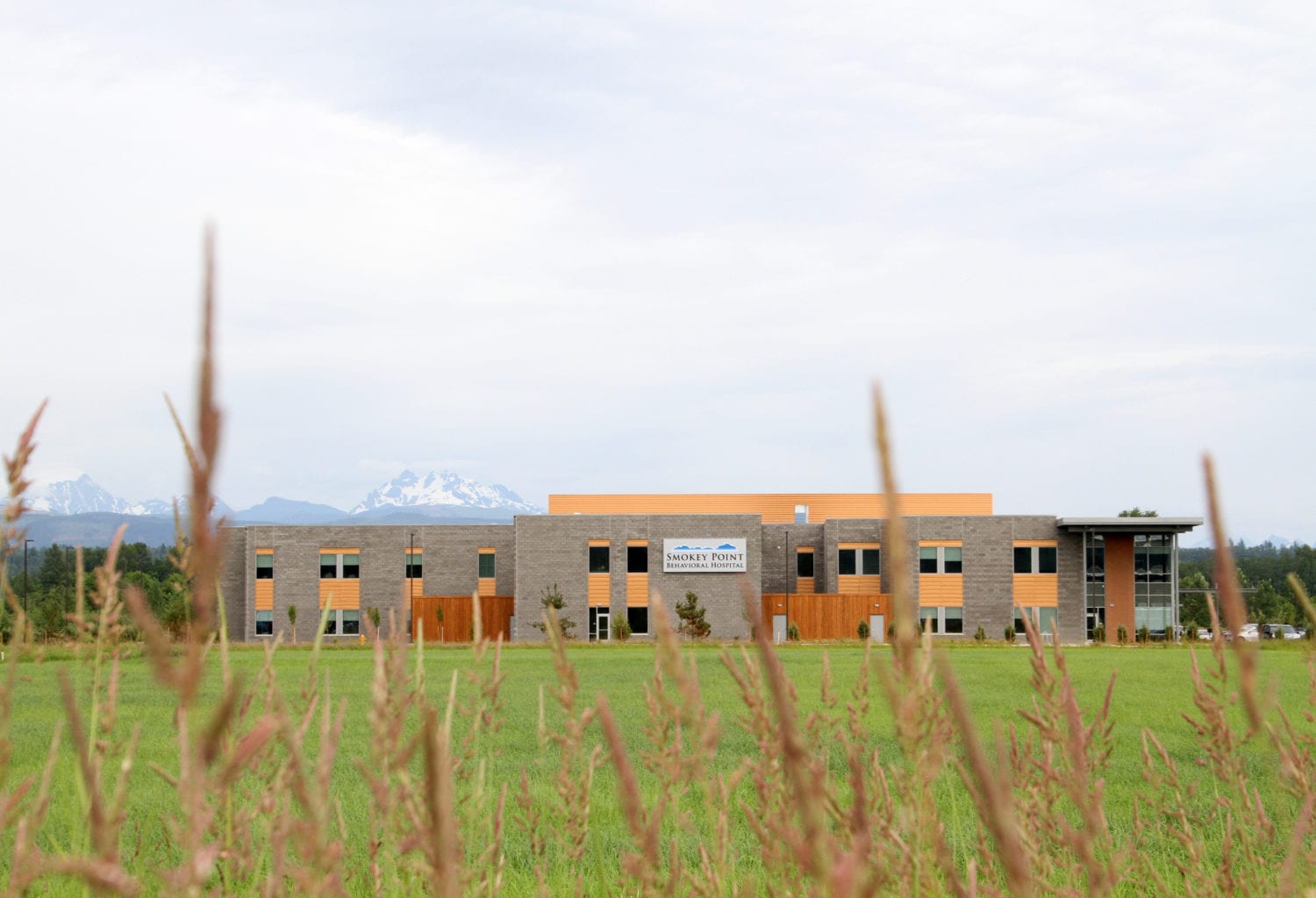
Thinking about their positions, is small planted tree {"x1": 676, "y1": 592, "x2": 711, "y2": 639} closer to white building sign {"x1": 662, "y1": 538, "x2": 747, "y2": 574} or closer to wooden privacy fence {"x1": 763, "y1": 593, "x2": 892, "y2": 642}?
white building sign {"x1": 662, "y1": 538, "x2": 747, "y2": 574}

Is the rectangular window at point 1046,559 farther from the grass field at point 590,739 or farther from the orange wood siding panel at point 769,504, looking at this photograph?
the grass field at point 590,739

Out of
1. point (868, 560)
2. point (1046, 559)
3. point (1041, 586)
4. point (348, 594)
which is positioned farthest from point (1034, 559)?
point (348, 594)

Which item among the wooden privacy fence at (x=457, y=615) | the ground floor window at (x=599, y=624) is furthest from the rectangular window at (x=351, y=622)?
the ground floor window at (x=599, y=624)

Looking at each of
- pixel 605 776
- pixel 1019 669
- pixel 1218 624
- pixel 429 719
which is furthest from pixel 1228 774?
pixel 1019 669

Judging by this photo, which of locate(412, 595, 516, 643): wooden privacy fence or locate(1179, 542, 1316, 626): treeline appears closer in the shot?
locate(412, 595, 516, 643): wooden privacy fence

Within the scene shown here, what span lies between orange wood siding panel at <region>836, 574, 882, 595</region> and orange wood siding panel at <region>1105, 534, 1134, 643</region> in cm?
1241

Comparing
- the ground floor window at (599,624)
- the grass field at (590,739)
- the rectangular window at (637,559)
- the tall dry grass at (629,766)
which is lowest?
the ground floor window at (599,624)

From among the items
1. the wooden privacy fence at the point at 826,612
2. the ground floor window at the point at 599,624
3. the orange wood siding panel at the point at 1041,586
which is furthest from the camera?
the ground floor window at the point at 599,624

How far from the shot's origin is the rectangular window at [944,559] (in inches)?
2461

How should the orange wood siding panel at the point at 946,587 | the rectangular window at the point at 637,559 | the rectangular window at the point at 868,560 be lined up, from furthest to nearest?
the rectangular window at the point at 868,560 < the rectangular window at the point at 637,559 < the orange wood siding panel at the point at 946,587

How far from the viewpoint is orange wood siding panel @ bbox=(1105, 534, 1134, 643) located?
61.8m

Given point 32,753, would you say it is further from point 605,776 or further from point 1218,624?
point 1218,624

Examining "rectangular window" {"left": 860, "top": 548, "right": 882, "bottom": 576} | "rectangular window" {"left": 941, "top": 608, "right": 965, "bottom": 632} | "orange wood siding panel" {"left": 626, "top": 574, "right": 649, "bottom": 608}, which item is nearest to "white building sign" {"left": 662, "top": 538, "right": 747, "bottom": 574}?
"orange wood siding panel" {"left": 626, "top": 574, "right": 649, "bottom": 608}

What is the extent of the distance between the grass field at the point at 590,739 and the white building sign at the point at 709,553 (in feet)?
88.5
